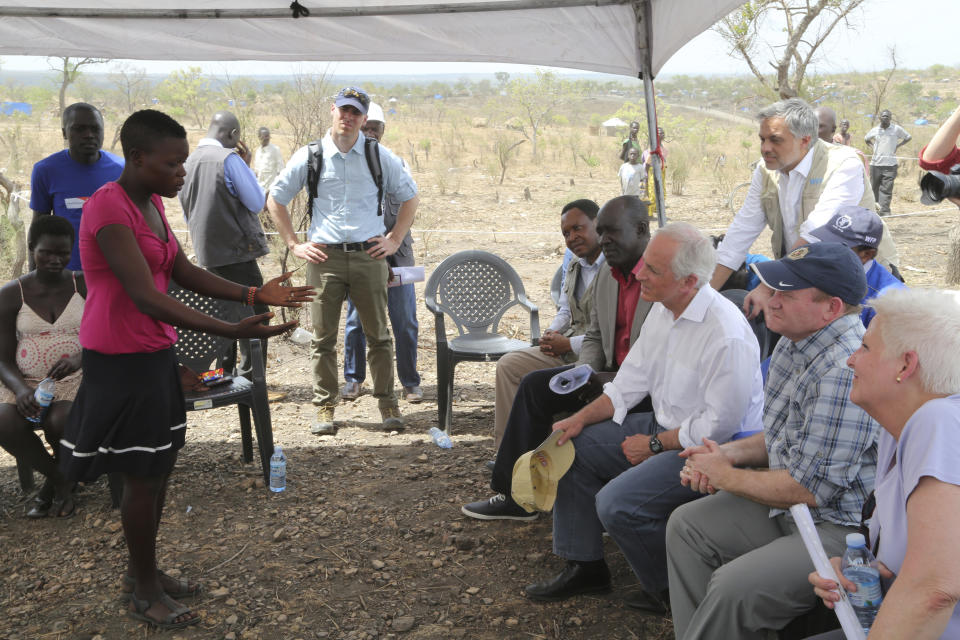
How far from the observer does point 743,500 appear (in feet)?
8.35

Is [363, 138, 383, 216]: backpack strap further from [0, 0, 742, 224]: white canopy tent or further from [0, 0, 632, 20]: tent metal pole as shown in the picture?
[0, 0, 632, 20]: tent metal pole

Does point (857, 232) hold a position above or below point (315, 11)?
below

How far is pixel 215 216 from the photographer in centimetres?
521

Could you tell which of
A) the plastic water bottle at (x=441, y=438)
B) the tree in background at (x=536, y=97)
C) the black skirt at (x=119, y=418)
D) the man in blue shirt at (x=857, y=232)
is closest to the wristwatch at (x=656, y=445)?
the man in blue shirt at (x=857, y=232)

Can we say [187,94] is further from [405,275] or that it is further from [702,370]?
[702,370]

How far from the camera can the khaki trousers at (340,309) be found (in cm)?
500

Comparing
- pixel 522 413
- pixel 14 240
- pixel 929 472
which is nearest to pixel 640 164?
pixel 14 240

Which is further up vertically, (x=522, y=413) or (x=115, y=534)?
(x=522, y=413)

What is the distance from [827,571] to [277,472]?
120 inches

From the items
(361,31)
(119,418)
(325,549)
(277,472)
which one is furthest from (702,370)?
(361,31)

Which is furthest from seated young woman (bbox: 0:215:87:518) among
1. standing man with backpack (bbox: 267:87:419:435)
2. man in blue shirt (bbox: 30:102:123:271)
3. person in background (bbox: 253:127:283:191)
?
person in background (bbox: 253:127:283:191)

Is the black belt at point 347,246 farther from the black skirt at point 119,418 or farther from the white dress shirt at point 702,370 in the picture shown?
the white dress shirt at point 702,370

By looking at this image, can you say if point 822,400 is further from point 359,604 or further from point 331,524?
point 331,524

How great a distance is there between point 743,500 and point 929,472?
1011mm
